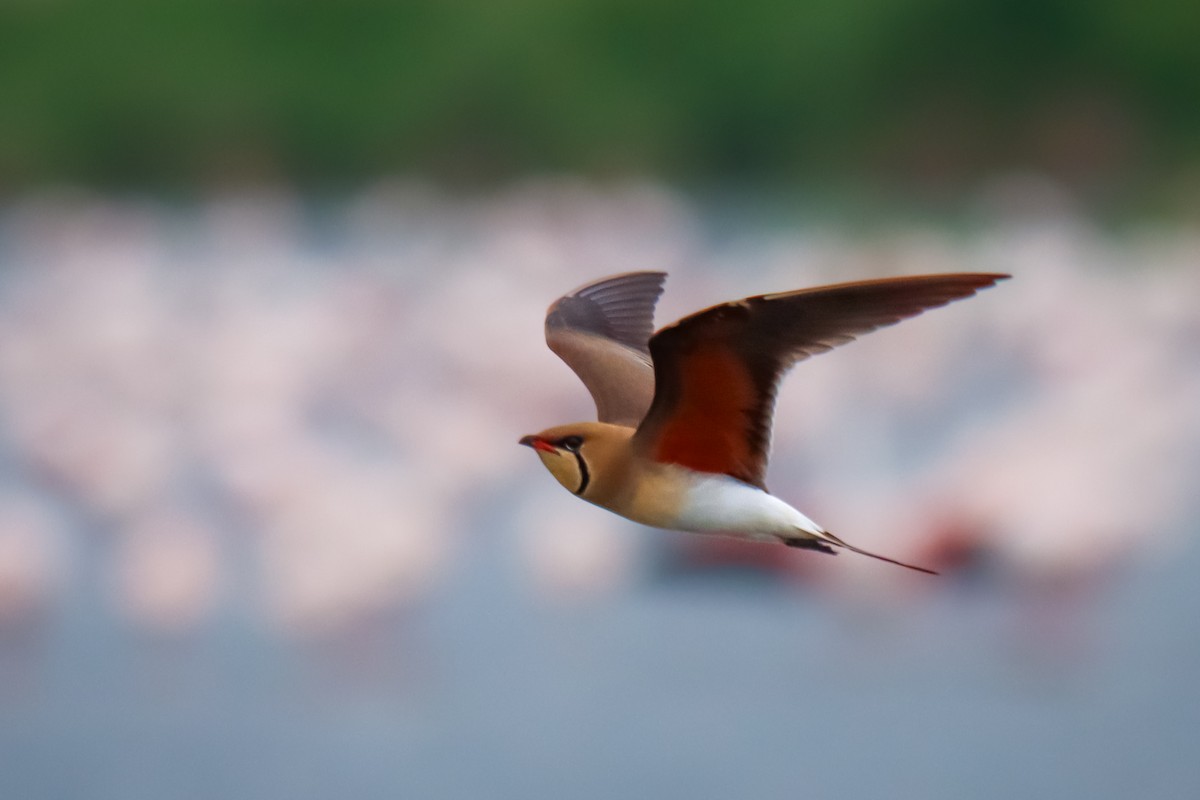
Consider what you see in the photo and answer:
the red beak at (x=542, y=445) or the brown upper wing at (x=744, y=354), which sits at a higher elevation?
the brown upper wing at (x=744, y=354)

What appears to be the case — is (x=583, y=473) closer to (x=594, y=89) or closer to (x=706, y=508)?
(x=706, y=508)

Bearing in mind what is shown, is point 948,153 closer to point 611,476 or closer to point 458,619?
point 458,619

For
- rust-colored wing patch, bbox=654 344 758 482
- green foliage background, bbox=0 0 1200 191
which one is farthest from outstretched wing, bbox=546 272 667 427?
green foliage background, bbox=0 0 1200 191

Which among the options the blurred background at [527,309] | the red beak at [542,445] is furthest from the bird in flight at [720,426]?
the blurred background at [527,309]

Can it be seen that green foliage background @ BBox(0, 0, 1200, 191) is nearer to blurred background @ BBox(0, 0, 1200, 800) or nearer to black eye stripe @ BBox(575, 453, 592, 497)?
blurred background @ BBox(0, 0, 1200, 800)

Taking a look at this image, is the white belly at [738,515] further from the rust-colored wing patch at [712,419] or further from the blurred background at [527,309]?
the blurred background at [527,309]

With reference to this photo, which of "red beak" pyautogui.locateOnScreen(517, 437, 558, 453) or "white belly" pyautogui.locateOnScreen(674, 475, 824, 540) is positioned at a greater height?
"red beak" pyautogui.locateOnScreen(517, 437, 558, 453)

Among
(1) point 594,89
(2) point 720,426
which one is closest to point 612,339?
(2) point 720,426
